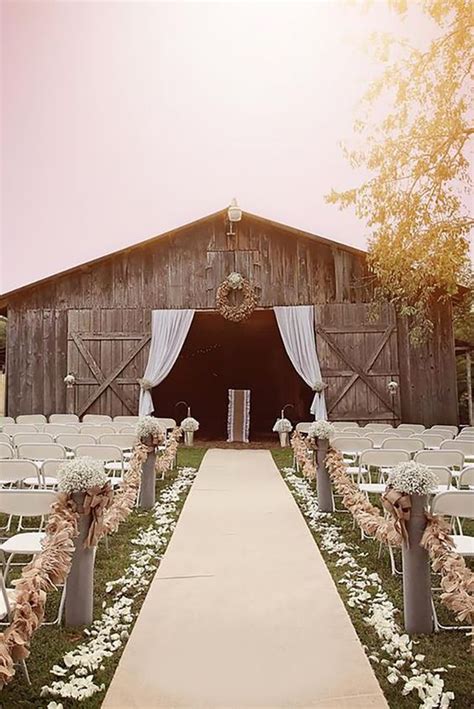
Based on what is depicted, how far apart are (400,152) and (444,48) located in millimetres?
1425

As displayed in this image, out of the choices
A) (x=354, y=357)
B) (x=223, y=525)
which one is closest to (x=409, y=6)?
(x=354, y=357)

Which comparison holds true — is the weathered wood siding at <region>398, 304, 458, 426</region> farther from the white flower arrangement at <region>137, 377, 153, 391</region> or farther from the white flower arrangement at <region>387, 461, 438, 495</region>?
the white flower arrangement at <region>387, 461, 438, 495</region>

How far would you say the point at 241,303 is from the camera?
12.4 m

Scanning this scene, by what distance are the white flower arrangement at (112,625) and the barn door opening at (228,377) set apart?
39.1 feet

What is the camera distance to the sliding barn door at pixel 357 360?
472 inches

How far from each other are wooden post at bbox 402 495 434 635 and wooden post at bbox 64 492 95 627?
175 cm

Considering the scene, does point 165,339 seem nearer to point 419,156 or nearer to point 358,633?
point 419,156

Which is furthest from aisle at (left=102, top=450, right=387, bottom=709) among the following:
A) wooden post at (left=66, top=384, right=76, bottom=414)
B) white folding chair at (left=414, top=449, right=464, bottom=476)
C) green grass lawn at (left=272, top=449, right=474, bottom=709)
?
wooden post at (left=66, top=384, right=76, bottom=414)

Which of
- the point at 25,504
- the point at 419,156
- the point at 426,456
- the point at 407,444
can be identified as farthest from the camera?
the point at 419,156

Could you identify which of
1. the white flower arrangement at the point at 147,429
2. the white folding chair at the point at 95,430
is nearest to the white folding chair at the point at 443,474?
the white flower arrangement at the point at 147,429

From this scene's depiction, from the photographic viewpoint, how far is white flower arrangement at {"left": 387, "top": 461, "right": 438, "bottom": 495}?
3047 mm

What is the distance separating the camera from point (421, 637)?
297cm

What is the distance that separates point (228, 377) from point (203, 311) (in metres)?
6.55

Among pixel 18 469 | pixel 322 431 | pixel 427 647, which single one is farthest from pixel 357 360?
pixel 427 647
